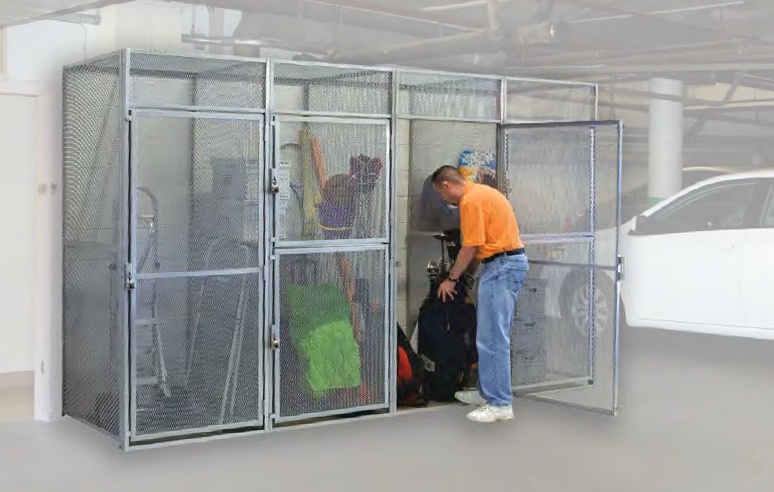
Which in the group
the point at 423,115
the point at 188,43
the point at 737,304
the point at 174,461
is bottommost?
the point at 174,461

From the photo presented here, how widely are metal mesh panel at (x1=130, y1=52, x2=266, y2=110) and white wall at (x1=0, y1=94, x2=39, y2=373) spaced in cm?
168

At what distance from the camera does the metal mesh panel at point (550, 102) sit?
7719 millimetres

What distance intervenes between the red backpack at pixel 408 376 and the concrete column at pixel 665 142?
332 centimetres

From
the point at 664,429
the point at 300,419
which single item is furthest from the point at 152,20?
the point at 664,429

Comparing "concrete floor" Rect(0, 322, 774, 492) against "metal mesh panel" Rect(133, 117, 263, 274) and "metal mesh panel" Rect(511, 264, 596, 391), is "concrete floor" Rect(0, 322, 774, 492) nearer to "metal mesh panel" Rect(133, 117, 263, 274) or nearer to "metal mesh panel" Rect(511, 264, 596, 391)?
"metal mesh panel" Rect(511, 264, 596, 391)

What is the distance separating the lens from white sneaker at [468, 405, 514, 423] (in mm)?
6605

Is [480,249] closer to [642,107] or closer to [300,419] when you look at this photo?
[300,419]

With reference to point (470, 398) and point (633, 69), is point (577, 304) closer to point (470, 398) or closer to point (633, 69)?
point (470, 398)

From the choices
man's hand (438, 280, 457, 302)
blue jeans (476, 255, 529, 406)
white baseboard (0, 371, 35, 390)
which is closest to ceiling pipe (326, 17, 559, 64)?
man's hand (438, 280, 457, 302)

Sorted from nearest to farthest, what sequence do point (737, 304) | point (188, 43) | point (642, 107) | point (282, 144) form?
point (282, 144) < point (188, 43) < point (737, 304) < point (642, 107)

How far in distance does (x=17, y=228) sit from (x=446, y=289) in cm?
297

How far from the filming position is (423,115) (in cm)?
703

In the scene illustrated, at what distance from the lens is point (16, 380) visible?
24.7ft

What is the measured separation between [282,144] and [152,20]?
1568mm
